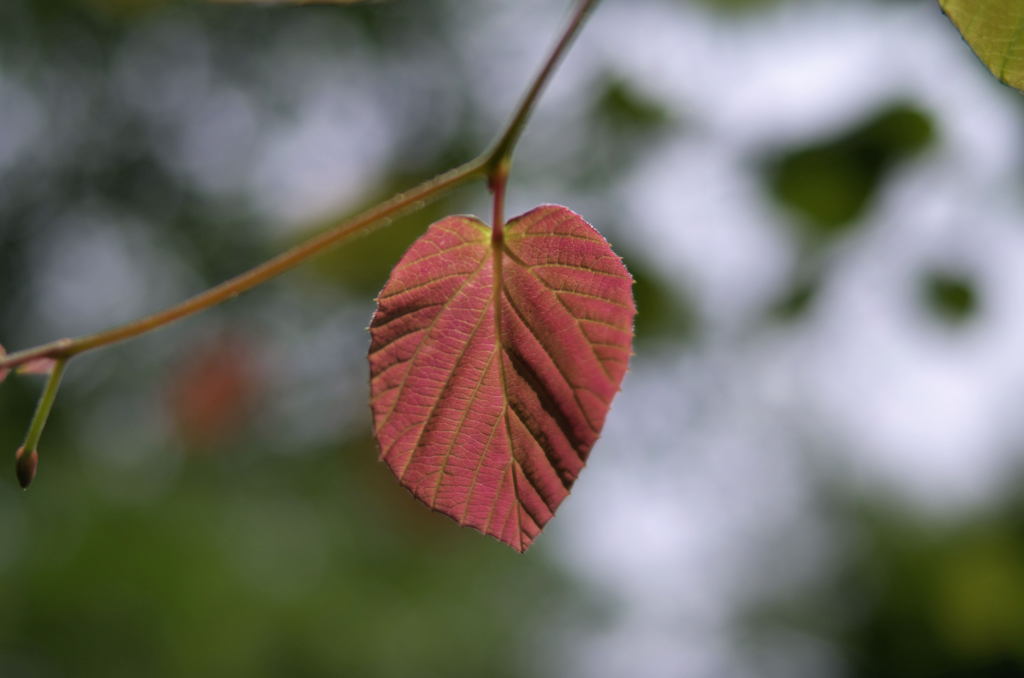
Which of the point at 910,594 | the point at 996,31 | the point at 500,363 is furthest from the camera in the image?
the point at 910,594

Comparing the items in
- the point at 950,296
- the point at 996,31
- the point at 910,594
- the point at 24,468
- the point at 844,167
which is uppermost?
the point at 996,31

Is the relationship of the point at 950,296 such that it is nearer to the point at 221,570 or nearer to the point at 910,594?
the point at 221,570

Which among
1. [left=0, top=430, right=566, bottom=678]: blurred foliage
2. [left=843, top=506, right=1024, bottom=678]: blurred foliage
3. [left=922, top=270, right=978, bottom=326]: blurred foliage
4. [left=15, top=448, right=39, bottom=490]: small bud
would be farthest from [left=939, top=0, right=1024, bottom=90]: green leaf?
[left=843, top=506, right=1024, bottom=678]: blurred foliage

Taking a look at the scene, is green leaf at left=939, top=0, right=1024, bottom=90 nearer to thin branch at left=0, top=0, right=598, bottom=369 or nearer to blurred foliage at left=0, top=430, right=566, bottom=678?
thin branch at left=0, top=0, right=598, bottom=369

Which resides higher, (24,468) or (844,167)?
(24,468)

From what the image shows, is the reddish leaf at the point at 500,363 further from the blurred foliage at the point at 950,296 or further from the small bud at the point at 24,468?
the blurred foliage at the point at 950,296

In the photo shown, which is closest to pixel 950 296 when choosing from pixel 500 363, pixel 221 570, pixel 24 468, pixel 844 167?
pixel 844 167
